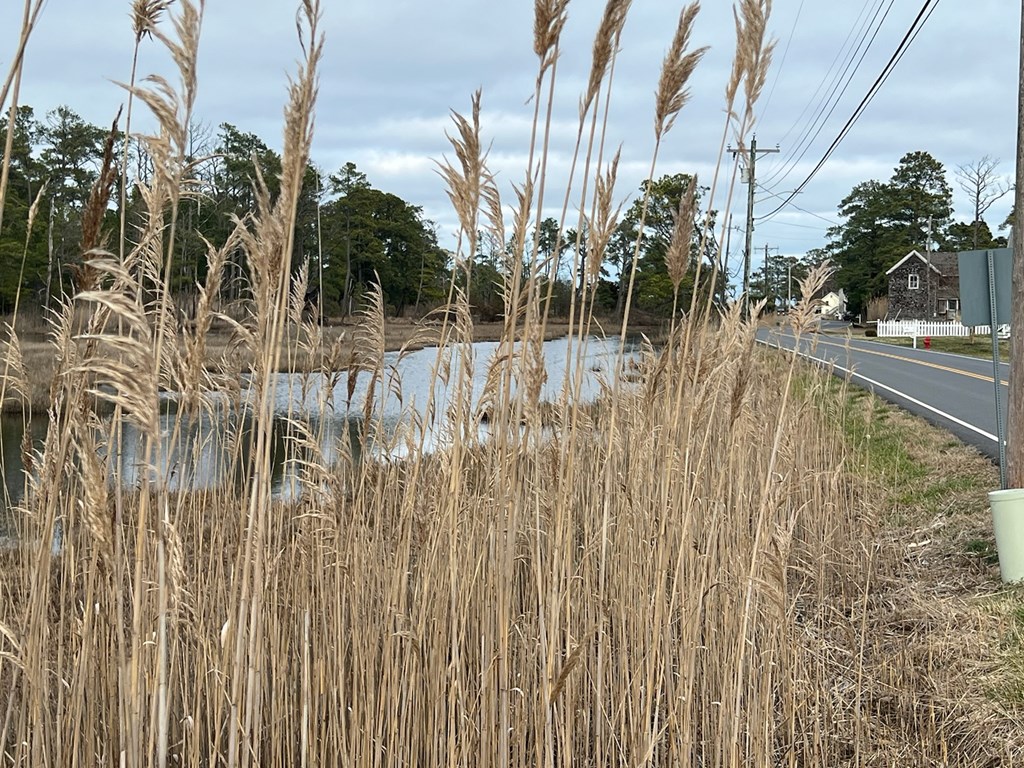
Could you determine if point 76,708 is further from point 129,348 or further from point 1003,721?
point 1003,721

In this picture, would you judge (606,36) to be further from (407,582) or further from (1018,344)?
(1018,344)

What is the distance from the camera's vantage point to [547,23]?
5.94ft

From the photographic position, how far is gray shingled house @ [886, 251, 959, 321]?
209 ft

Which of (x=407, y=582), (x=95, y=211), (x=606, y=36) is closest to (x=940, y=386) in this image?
(x=407, y=582)

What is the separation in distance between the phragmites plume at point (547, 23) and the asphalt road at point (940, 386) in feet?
4.70

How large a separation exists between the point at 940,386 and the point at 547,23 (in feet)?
55.4

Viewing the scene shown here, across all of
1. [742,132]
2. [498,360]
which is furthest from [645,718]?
[742,132]

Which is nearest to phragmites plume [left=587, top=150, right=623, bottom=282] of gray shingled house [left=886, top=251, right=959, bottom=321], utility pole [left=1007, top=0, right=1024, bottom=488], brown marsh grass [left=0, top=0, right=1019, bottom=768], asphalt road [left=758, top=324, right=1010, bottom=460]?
brown marsh grass [left=0, top=0, right=1019, bottom=768]

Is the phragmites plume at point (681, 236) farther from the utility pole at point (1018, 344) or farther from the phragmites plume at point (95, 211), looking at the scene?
the utility pole at point (1018, 344)

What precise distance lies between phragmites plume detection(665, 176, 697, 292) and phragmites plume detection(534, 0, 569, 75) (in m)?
0.82

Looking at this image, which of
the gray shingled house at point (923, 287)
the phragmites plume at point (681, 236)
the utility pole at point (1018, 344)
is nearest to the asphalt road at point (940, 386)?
the phragmites plume at point (681, 236)

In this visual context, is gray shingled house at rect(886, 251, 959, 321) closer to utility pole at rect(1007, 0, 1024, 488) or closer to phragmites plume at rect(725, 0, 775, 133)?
utility pole at rect(1007, 0, 1024, 488)

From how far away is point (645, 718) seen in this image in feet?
7.89

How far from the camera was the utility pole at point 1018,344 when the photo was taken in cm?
529
